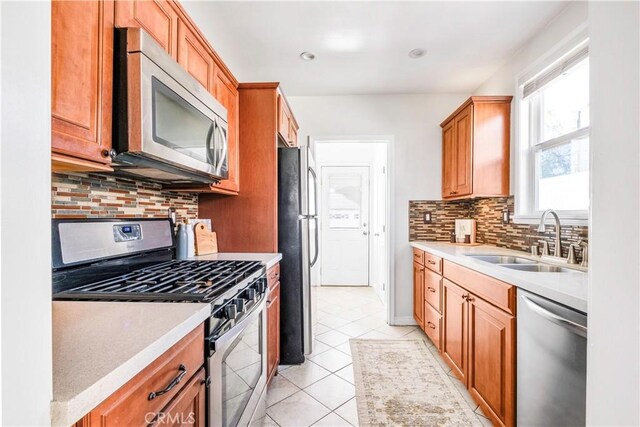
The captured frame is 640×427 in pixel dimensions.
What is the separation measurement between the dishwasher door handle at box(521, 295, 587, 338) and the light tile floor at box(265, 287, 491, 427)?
89 centimetres

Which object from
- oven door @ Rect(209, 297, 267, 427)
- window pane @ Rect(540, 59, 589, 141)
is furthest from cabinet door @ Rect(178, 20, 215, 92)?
window pane @ Rect(540, 59, 589, 141)

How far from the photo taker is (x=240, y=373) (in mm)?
1228

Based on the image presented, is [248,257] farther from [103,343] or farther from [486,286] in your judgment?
[486,286]

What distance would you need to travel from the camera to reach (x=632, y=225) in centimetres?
55

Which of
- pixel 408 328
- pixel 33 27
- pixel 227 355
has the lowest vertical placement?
pixel 408 328

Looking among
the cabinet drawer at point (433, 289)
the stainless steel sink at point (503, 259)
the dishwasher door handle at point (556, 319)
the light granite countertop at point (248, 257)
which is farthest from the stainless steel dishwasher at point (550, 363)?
the light granite countertop at point (248, 257)

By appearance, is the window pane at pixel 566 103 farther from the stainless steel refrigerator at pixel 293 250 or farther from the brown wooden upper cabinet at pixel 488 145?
the stainless steel refrigerator at pixel 293 250

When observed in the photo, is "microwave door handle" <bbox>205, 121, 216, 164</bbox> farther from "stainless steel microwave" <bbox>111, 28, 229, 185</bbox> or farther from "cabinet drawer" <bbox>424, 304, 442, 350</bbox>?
"cabinet drawer" <bbox>424, 304, 442, 350</bbox>

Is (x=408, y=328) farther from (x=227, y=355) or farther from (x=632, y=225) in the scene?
(x=632, y=225)

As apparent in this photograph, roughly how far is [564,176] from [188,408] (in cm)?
258

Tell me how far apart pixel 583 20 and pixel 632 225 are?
6.61ft

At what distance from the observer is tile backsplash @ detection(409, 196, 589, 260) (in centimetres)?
205

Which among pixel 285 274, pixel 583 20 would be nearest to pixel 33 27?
Result: pixel 285 274

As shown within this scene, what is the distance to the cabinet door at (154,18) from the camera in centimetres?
105
